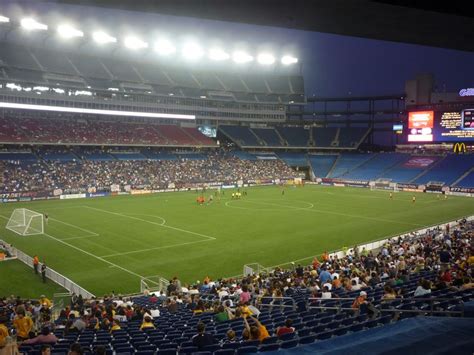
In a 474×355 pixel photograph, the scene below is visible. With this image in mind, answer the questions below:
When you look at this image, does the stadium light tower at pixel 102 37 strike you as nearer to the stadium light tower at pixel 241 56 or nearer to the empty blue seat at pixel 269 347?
the stadium light tower at pixel 241 56

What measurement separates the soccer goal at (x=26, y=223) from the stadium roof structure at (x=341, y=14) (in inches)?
1401

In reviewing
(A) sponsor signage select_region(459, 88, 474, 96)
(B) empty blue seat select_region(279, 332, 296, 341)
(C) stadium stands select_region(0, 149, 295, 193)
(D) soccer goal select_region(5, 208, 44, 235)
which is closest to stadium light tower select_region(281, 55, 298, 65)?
(C) stadium stands select_region(0, 149, 295, 193)

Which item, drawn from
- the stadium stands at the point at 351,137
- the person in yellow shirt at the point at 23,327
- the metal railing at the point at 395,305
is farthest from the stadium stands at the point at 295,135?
the person in yellow shirt at the point at 23,327

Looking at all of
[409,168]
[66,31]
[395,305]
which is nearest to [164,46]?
[66,31]

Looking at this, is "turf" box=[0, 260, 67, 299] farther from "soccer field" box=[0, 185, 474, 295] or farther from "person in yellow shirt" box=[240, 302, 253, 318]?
"person in yellow shirt" box=[240, 302, 253, 318]

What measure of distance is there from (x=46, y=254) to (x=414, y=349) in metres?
29.2

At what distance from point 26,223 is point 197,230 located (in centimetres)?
1419

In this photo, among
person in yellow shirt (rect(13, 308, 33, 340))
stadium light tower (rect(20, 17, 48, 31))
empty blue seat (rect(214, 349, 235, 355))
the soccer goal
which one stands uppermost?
stadium light tower (rect(20, 17, 48, 31))

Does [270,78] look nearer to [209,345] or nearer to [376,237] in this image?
[376,237]

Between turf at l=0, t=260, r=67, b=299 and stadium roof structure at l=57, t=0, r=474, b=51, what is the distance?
2138cm

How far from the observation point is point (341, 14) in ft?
12.7

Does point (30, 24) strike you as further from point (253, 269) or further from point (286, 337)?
point (286, 337)

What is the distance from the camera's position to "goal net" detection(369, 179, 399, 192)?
73.0m

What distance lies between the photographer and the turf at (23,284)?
2217cm
